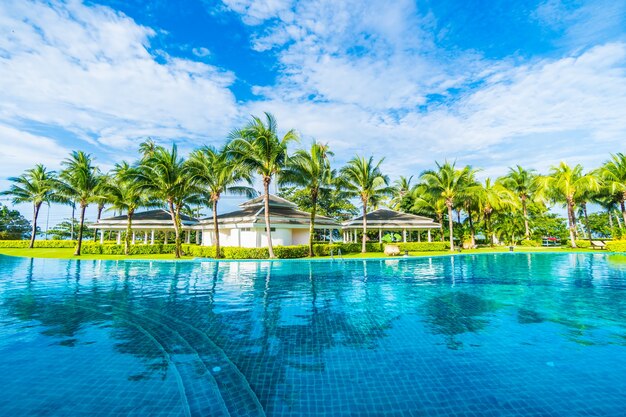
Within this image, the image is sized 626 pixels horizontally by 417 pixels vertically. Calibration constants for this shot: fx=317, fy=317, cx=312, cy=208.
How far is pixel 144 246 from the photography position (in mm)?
29078

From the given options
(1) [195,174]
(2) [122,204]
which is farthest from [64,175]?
(1) [195,174]

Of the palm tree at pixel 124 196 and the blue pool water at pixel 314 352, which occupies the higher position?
the palm tree at pixel 124 196

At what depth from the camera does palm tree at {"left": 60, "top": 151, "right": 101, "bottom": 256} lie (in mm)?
26859

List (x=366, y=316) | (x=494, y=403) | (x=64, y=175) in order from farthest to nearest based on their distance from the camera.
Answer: (x=64, y=175), (x=366, y=316), (x=494, y=403)

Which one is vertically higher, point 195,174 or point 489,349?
point 195,174

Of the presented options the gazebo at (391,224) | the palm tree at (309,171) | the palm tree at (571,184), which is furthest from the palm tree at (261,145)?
the palm tree at (571,184)

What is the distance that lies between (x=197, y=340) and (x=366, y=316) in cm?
417

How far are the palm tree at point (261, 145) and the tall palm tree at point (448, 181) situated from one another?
16.4 m

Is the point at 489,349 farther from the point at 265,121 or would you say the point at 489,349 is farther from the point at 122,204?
the point at 122,204

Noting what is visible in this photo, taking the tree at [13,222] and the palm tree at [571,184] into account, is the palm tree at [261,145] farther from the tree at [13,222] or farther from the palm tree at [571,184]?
the tree at [13,222]

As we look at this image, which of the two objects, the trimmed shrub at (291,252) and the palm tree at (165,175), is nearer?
the trimmed shrub at (291,252)

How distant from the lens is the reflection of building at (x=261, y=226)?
88.3ft

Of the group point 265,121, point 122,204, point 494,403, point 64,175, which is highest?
point 265,121

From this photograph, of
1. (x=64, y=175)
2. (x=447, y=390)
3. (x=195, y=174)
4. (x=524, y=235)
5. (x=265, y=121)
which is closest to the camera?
(x=447, y=390)
